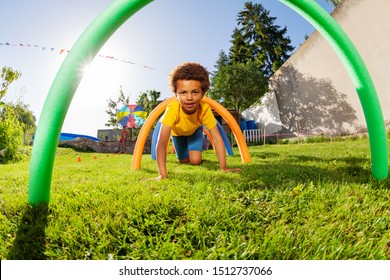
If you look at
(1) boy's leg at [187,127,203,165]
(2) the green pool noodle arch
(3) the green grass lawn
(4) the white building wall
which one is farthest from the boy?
(4) the white building wall

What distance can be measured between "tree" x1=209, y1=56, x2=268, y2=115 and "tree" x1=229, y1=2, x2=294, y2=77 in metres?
4.25

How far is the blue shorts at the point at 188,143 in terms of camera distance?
5.27m

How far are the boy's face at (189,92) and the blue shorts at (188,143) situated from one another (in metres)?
1.61

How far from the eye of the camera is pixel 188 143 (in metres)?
5.39

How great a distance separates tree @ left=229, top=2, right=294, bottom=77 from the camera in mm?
23859

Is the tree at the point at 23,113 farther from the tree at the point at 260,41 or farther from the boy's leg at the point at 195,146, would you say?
the tree at the point at 260,41

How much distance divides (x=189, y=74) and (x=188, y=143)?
211 cm

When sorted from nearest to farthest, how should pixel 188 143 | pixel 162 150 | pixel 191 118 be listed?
pixel 162 150, pixel 191 118, pixel 188 143

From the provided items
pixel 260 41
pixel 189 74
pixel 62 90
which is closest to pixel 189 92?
pixel 189 74

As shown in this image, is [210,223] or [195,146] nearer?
[210,223]

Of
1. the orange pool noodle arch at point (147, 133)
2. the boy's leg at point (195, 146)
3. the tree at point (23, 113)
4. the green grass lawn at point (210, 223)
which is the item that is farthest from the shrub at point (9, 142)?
the green grass lawn at point (210, 223)

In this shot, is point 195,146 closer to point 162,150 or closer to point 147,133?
point 147,133

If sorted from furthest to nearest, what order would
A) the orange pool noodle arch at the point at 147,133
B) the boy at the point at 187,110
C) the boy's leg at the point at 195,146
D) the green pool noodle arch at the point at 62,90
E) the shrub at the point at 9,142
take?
the shrub at the point at 9,142
the boy's leg at the point at 195,146
the orange pool noodle arch at the point at 147,133
the boy at the point at 187,110
the green pool noodle arch at the point at 62,90
